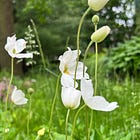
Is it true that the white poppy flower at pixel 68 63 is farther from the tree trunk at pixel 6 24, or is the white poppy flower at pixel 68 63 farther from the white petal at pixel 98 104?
the tree trunk at pixel 6 24

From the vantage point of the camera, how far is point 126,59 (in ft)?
22.2

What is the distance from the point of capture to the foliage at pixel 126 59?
22.0ft

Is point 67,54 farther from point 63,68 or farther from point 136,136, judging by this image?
point 136,136

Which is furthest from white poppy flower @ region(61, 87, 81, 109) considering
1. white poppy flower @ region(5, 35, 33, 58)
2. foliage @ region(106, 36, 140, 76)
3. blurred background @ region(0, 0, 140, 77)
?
blurred background @ region(0, 0, 140, 77)

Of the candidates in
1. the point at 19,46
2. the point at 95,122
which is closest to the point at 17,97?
the point at 19,46

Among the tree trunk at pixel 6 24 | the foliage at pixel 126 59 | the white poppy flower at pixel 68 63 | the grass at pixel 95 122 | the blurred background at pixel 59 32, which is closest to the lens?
the white poppy flower at pixel 68 63

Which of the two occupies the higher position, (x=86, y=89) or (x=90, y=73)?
(x=86, y=89)

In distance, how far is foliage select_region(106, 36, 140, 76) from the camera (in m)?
6.71

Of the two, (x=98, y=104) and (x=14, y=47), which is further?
(x=14, y=47)

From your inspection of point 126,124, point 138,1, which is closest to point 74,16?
point 138,1

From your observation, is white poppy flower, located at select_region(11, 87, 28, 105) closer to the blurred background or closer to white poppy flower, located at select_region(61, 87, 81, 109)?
white poppy flower, located at select_region(61, 87, 81, 109)

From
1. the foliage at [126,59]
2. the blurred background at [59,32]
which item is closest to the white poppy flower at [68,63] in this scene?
the foliage at [126,59]

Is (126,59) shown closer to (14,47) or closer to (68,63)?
(14,47)

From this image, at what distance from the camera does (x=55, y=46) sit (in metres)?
12.4
